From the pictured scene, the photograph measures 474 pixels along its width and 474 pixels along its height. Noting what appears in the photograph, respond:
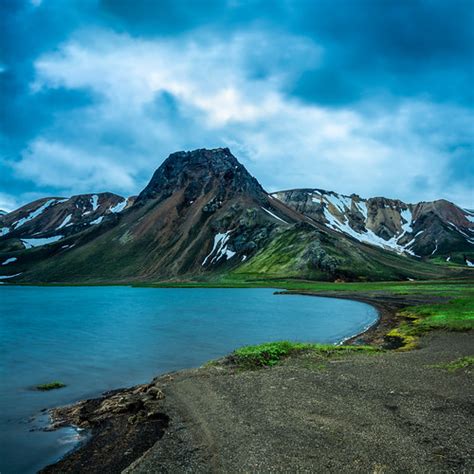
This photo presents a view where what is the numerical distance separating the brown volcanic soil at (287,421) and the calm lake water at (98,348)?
6.58 ft

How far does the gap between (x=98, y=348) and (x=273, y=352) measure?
19.1m

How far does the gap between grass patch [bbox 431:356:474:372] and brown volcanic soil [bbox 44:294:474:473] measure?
2.00ft

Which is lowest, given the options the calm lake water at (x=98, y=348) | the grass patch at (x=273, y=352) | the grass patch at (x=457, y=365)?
the calm lake water at (x=98, y=348)

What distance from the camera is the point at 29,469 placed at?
13406mm

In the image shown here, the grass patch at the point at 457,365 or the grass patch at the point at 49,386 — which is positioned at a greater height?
the grass patch at the point at 457,365

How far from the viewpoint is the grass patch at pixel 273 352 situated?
77.4ft

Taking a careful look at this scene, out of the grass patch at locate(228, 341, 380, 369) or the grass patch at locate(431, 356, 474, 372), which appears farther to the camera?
the grass patch at locate(228, 341, 380, 369)

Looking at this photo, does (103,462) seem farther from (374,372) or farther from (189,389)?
(374,372)

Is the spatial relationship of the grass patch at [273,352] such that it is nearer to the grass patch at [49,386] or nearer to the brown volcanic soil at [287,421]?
the brown volcanic soil at [287,421]

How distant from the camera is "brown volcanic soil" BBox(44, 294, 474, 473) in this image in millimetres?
10898

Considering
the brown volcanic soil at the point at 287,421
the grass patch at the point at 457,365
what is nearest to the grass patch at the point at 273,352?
the brown volcanic soil at the point at 287,421

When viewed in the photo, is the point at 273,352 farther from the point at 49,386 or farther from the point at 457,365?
the point at 49,386

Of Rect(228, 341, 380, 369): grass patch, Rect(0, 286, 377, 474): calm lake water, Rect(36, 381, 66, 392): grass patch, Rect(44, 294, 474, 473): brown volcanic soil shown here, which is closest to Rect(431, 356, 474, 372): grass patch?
Rect(44, 294, 474, 473): brown volcanic soil

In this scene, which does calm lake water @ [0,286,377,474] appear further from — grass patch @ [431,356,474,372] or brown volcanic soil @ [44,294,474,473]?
grass patch @ [431,356,474,372]
